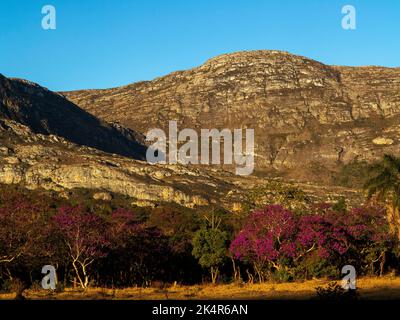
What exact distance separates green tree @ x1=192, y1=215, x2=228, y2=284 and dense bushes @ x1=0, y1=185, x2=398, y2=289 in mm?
93

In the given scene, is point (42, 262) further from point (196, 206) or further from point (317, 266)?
point (196, 206)

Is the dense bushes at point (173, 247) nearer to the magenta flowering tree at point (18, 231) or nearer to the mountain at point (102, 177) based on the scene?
the magenta flowering tree at point (18, 231)

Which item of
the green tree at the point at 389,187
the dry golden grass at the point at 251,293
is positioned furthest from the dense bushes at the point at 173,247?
the dry golden grass at the point at 251,293

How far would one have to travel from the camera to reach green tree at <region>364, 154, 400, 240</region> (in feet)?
171

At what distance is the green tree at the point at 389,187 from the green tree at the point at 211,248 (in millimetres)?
14356

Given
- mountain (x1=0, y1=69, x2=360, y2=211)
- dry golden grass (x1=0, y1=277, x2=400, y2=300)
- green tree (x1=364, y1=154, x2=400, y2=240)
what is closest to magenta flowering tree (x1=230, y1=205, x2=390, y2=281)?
green tree (x1=364, y1=154, x2=400, y2=240)

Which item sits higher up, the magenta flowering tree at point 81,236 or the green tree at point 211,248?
the magenta flowering tree at point 81,236

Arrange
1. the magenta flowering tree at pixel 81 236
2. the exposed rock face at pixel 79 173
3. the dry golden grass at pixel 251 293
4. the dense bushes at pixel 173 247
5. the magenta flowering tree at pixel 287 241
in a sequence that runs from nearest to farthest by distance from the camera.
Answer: the dry golden grass at pixel 251 293 < the dense bushes at pixel 173 247 < the magenta flowering tree at pixel 81 236 < the magenta flowering tree at pixel 287 241 < the exposed rock face at pixel 79 173

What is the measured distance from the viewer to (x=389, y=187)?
52.3 metres

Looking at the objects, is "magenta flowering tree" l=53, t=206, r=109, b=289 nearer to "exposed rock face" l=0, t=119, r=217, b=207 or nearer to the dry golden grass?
the dry golden grass

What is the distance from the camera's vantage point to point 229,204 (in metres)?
136

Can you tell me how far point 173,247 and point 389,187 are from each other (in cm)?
2040

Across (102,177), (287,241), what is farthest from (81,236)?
(102,177)

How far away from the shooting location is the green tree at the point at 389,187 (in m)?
52.1
